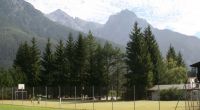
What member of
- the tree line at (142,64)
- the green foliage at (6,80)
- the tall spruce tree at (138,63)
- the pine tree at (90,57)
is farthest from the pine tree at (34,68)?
the tall spruce tree at (138,63)

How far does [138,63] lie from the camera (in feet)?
308

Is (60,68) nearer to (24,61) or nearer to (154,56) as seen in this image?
(24,61)

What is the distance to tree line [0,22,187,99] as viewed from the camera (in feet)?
310

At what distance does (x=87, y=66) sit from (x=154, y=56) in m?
15.4

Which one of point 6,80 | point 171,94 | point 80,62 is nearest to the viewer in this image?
point 171,94

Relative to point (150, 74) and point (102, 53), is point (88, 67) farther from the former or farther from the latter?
point (150, 74)

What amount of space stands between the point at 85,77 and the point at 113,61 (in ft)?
52.9

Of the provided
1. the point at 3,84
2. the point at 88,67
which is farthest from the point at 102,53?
the point at 3,84

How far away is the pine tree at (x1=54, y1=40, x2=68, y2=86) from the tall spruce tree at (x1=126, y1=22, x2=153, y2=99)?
1457 centimetres

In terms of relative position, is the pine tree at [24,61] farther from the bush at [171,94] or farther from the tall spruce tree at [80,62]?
the bush at [171,94]

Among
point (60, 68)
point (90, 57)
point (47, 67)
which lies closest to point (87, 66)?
point (90, 57)

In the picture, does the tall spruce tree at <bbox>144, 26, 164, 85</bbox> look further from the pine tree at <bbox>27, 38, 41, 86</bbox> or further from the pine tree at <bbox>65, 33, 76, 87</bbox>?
the pine tree at <bbox>27, 38, 41, 86</bbox>

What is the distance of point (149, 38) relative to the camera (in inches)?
4070

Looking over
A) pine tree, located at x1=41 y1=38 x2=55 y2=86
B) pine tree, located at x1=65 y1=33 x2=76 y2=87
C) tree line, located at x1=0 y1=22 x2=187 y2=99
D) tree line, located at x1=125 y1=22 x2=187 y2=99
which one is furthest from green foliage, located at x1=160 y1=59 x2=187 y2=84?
→ pine tree, located at x1=41 y1=38 x2=55 y2=86
